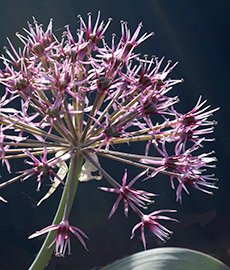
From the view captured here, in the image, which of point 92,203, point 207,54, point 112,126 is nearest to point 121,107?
point 112,126

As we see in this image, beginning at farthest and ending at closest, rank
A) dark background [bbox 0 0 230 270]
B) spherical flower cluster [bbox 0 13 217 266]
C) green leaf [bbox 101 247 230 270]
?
1. dark background [bbox 0 0 230 270]
2. green leaf [bbox 101 247 230 270]
3. spherical flower cluster [bbox 0 13 217 266]

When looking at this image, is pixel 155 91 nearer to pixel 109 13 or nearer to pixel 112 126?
pixel 112 126

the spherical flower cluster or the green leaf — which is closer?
the spherical flower cluster

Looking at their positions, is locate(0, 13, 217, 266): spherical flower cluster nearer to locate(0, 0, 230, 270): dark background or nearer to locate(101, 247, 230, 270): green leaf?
locate(101, 247, 230, 270): green leaf

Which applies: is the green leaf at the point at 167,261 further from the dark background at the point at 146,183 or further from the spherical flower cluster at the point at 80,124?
the dark background at the point at 146,183

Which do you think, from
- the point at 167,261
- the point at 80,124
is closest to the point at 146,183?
the point at 167,261

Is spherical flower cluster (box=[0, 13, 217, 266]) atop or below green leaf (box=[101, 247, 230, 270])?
atop

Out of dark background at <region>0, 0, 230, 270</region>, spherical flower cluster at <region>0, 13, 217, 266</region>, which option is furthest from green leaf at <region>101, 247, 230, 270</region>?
dark background at <region>0, 0, 230, 270</region>
